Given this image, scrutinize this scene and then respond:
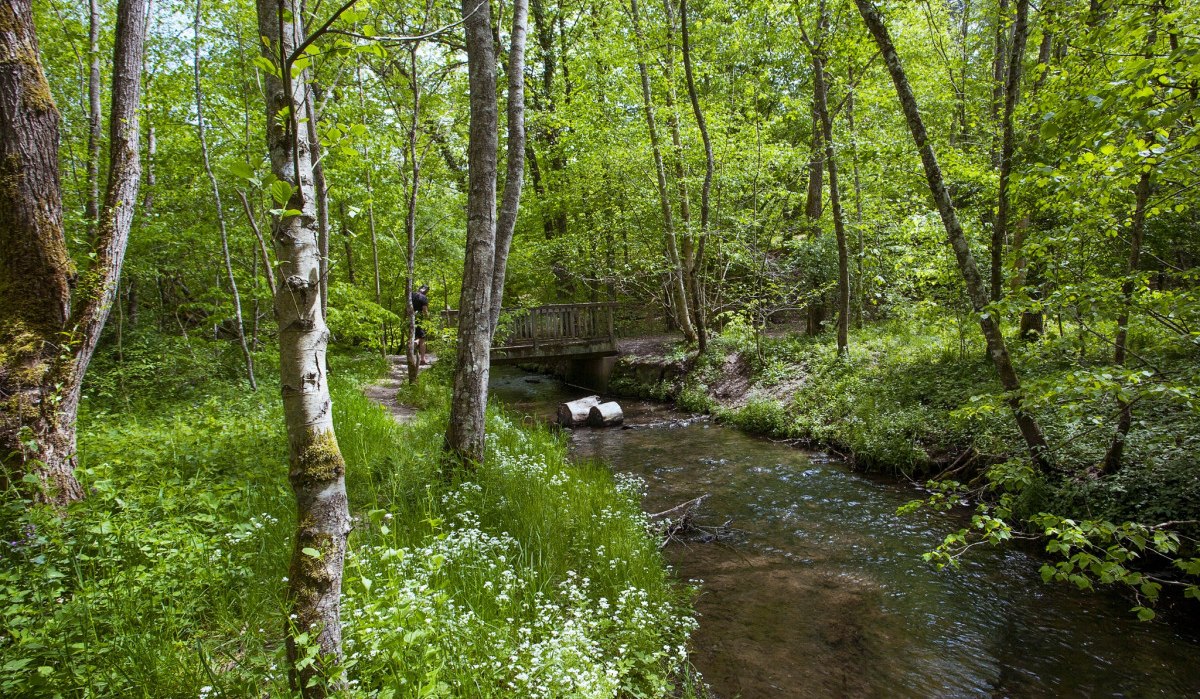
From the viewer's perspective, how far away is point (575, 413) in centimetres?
1142

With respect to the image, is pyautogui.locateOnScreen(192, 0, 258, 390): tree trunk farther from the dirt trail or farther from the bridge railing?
the bridge railing

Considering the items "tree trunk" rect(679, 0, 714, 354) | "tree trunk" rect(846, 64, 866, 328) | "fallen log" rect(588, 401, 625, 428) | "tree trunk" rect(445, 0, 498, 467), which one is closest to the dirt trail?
"tree trunk" rect(445, 0, 498, 467)

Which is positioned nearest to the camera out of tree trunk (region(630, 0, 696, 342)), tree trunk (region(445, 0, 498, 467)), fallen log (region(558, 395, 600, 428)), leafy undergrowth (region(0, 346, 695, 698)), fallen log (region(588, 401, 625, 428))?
leafy undergrowth (region(0, 346, 695, 698))

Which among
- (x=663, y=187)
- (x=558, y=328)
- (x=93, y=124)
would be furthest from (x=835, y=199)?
(x=93, y=124)

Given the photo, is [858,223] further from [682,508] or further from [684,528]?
[684,528]

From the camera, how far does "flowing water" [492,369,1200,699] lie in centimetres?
363

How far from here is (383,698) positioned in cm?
209

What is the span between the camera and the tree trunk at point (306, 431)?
6.34 ft

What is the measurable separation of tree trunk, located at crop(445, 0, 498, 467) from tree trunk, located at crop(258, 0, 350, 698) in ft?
10.7

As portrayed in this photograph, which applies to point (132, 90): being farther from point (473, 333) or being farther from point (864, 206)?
point (864, 206)

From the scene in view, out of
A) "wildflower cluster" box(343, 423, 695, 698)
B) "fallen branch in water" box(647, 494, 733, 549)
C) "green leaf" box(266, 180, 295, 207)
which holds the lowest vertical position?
"fallen branch in water" box(647, 494, 733, 549)

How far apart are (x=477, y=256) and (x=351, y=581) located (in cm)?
325

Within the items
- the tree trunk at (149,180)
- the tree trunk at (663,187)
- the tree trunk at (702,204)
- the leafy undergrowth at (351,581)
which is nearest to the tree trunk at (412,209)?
the tree trunk at (149,180)

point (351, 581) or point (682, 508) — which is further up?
point (351, 581)
